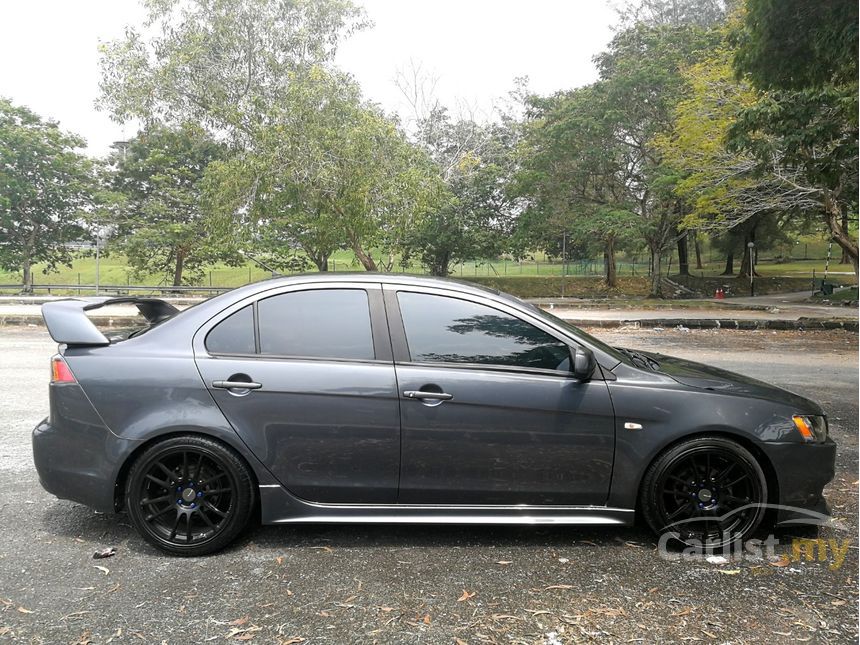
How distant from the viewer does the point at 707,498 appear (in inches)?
137

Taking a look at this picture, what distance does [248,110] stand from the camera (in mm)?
22172

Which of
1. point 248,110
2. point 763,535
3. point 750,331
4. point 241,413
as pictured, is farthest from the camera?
point 248,110

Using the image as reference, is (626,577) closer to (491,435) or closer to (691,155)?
(491,435)

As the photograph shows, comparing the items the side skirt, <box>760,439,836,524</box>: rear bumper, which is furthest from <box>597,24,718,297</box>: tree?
the side skirt

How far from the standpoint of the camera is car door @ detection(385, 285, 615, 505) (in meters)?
3.37

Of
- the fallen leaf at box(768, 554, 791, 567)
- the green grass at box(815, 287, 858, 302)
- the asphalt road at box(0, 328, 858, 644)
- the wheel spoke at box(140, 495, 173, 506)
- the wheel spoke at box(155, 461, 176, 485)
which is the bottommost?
the fallen leaf at box(768, 554, 791, 567)

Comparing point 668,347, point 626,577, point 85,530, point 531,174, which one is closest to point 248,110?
point 531,174

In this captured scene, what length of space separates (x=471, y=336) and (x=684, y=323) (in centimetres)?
1407

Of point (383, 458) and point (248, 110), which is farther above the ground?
point (248, 110)

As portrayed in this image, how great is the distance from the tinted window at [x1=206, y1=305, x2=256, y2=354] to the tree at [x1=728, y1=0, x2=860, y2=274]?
8.19 metres

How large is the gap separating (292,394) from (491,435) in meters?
1.10

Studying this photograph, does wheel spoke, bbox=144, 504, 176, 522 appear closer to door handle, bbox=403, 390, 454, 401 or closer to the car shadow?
the car shadow

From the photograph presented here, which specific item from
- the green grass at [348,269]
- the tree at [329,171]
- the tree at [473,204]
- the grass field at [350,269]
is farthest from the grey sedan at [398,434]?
the green grass at [348,269]

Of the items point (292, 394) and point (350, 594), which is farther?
point (292, 394)
